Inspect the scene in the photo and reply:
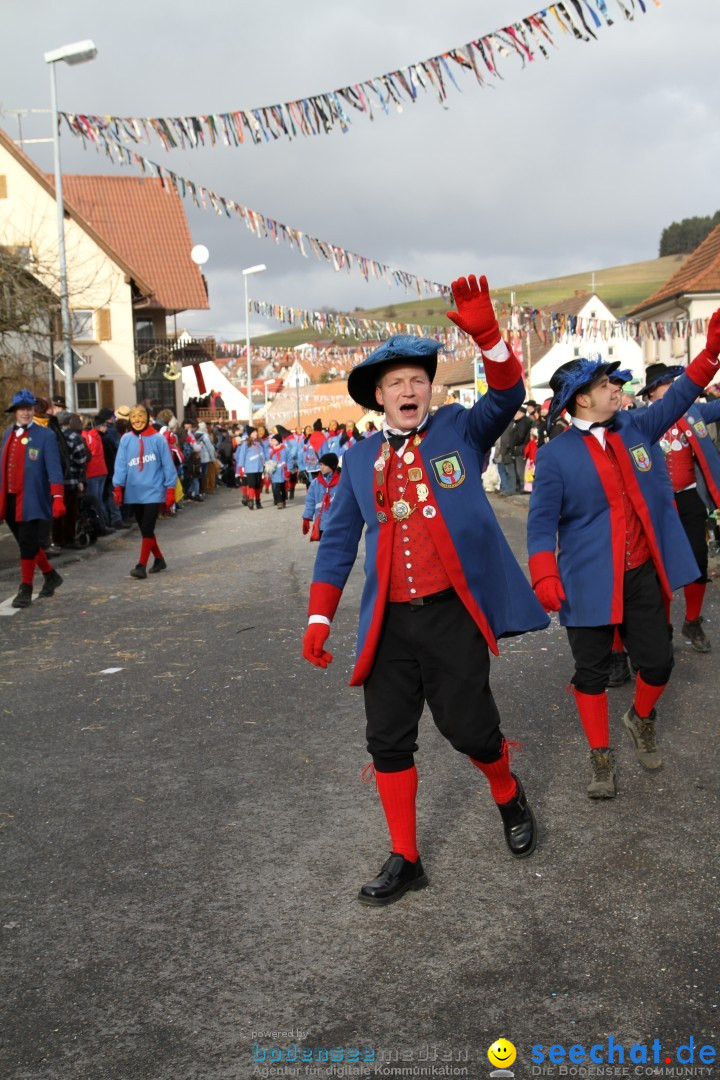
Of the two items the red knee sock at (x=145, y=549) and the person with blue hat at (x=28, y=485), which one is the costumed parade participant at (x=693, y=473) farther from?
the red knee sock at (x=145, y=549)

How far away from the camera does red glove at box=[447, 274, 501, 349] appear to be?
138 inches

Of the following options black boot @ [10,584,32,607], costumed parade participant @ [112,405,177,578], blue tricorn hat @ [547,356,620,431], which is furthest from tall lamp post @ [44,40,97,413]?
blue tricorn hat @ [547,356,620,431]

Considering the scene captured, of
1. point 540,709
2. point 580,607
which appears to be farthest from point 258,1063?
point 540,709

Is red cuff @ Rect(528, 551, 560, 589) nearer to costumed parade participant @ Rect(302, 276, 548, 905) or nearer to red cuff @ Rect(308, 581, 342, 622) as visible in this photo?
costumed parade participant @ Rect(302, 276, 548, 905)

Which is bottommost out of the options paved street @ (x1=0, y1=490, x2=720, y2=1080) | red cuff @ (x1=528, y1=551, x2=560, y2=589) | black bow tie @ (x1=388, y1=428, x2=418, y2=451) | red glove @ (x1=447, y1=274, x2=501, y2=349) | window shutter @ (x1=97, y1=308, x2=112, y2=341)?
paved street @ (x1=0, y1=490, x2=720, y2=1080)

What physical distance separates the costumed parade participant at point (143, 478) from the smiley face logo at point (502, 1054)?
10152 mm

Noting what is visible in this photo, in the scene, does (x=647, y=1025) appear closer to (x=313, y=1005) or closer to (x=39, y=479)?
(x=313, y=1005)

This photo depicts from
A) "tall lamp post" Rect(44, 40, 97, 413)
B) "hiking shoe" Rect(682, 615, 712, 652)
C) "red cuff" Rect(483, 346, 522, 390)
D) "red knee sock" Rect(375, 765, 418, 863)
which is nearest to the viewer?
"red cuff" Rect(483, 346, 522, 390)

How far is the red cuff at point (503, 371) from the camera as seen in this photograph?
A: 3660mm

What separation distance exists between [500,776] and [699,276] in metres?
36.8

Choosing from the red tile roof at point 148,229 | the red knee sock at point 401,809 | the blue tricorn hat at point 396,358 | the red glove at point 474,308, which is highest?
the red tile roof at point 148,229

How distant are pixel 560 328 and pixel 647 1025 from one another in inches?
1090

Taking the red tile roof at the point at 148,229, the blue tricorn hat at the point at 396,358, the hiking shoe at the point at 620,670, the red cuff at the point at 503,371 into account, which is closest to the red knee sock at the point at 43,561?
the hiking shoe at the point at 620,670

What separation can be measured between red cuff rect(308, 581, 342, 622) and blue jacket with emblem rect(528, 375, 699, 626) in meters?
1.04
